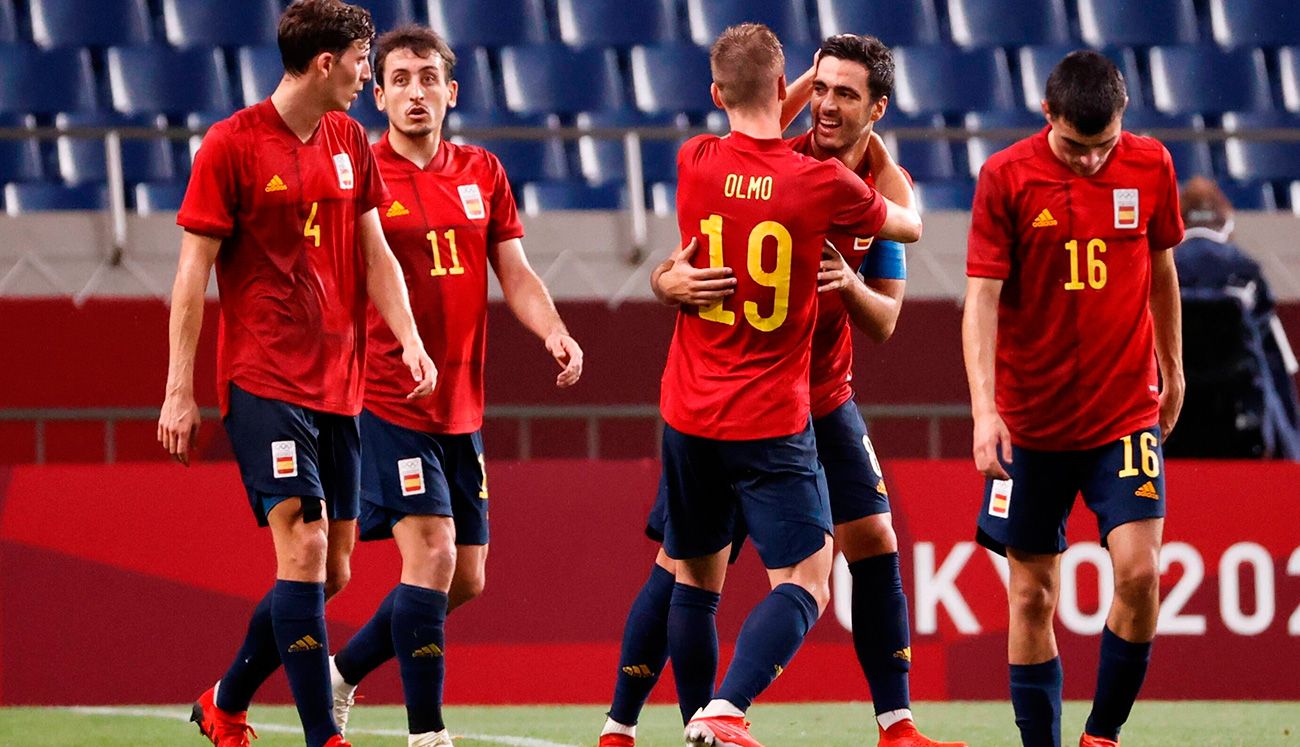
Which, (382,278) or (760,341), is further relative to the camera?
(382,278)

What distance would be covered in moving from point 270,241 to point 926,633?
171 inches

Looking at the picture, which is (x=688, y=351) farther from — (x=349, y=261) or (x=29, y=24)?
(x=29, y=24)

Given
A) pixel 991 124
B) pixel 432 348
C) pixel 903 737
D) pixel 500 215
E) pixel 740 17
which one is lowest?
pixel 903 737

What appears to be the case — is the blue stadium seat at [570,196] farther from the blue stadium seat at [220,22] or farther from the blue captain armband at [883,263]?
the blue captain armband at [883,263]

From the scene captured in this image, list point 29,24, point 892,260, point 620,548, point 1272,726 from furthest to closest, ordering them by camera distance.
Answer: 1. point 29,24
2. point 620,548
3. point 1272,726
4. point 892,260

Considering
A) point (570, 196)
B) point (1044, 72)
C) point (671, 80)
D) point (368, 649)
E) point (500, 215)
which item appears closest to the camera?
point (500, 215)

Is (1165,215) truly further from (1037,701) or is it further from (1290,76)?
(1290,76)

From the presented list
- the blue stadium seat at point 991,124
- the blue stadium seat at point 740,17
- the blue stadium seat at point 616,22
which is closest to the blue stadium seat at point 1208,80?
the blue stadium seat at point 991,124

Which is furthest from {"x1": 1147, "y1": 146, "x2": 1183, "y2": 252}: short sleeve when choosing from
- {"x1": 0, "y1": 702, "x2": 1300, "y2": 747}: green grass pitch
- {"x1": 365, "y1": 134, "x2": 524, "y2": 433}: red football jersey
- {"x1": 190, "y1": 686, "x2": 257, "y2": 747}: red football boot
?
{"x1": 190, "y1": 686, "x2": 257, "y2": 747}: red football boot

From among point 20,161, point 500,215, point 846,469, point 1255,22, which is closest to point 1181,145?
point 1255,22

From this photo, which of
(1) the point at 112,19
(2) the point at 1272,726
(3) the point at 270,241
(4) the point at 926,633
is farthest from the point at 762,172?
(1) the point at 112,19

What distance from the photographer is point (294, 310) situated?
5.44 m

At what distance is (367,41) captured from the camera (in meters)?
5.50

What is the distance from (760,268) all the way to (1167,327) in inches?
50.5
